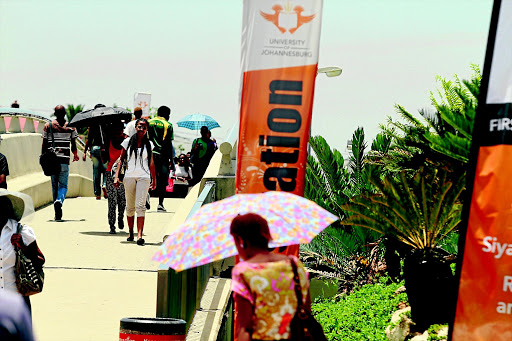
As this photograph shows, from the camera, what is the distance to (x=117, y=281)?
10.8 metres

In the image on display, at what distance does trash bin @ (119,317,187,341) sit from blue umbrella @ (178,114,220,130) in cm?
2725

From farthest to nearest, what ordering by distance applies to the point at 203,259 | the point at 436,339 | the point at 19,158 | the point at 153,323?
1. the point at 19,158
2. the point at 436,339
3. the point at 153,323
4. the point at 203,259

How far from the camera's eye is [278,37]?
26.9 ft

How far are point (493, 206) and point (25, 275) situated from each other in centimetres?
294

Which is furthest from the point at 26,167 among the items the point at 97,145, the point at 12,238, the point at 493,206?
the point at 493,206

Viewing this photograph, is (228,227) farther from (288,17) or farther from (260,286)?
(288,17)

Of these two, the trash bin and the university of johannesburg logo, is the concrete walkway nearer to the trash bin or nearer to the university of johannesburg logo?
the trash bin

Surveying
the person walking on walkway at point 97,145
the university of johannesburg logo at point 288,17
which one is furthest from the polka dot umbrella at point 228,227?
the person walking on walkway at point 97,145

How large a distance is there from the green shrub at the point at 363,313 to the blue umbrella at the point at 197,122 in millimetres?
21958

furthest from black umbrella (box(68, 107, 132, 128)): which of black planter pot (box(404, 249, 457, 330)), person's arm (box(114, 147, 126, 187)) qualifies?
black planter pot (box(404, 249, 457, 330))

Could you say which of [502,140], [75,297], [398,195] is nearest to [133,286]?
[75,297]

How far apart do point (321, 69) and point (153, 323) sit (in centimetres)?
1280

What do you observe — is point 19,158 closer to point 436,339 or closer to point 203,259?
point 436,339

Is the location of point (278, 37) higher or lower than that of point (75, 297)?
higher
